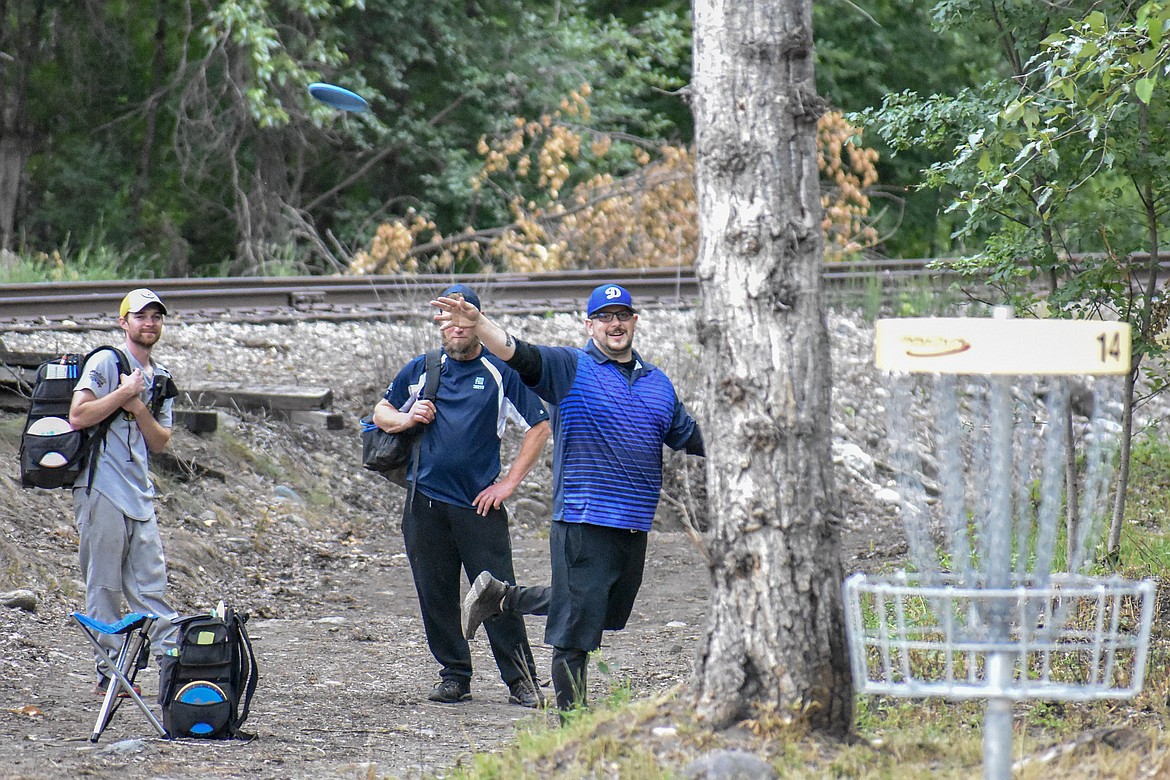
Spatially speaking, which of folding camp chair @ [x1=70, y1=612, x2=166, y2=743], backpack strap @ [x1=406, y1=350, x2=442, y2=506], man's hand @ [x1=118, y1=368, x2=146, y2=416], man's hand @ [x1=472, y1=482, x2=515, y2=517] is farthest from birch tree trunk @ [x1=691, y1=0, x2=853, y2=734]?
man's hand @ [x1=118, y1=368, x2=146, y2=416]

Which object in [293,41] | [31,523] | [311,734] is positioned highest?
[293,41]

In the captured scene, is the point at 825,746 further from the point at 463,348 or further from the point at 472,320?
the point at 463,348

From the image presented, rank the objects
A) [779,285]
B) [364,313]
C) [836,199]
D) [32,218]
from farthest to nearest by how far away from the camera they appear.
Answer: [32,218]
[836,199]
[364,313]
[779,285]

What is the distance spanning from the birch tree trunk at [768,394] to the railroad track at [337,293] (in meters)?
8.28

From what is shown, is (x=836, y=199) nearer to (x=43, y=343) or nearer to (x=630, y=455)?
(x=43, y=343)

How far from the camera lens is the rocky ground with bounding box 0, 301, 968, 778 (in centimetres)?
612

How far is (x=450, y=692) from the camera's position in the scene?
709 centimetres

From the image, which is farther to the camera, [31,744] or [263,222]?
[263,222]

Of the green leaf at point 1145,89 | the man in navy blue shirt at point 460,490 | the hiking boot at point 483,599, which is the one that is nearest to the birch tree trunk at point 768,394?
the green leaf at point 1145,89

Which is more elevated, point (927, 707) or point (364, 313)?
point (364, 313)

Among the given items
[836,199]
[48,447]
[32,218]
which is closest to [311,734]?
[48,447]

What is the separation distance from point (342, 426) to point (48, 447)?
5.70 meters

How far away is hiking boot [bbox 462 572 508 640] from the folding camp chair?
1.41 meters

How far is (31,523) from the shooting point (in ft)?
30.9
